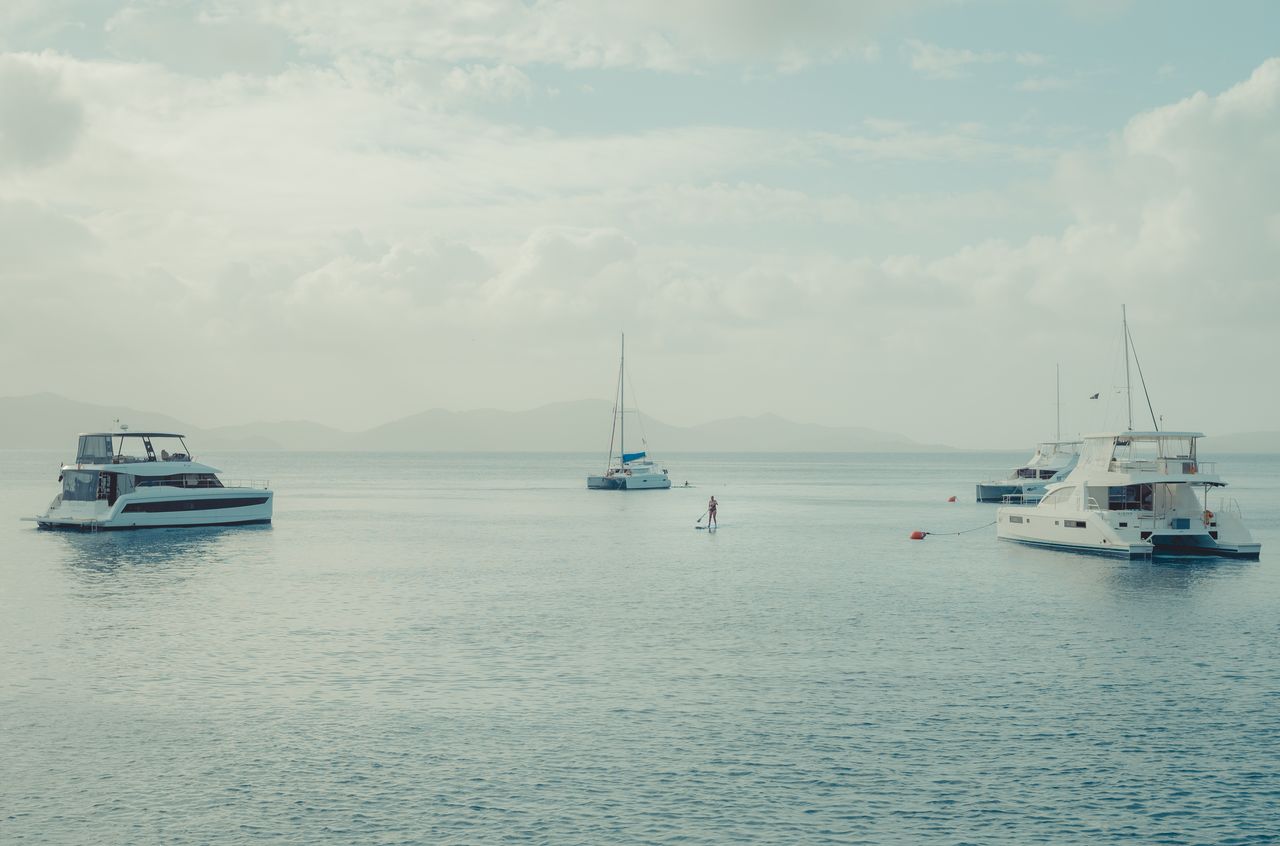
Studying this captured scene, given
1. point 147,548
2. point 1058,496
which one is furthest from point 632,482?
point 147,548

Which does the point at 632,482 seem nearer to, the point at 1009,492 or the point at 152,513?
the point at 1009,492

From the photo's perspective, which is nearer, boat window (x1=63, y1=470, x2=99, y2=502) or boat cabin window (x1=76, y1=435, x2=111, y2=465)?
boat cabin window (x1=76, y1=435, x2=111, y2=465)

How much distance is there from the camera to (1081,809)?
22.6 meters

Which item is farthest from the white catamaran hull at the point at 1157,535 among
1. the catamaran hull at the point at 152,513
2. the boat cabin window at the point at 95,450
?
the boat cabin window at the point at 95,450

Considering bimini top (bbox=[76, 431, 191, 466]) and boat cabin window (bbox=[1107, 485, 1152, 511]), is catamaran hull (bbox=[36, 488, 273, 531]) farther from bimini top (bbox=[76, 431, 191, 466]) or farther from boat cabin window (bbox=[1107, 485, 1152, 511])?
boat cabin window (bbox=[1107, 485, 1152, 511])

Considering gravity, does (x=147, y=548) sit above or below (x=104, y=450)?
below

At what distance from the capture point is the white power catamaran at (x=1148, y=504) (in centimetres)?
6606

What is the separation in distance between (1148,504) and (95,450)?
7693 centimetres

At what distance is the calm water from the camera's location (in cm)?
2233

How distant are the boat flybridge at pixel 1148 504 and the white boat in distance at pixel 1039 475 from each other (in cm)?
5968

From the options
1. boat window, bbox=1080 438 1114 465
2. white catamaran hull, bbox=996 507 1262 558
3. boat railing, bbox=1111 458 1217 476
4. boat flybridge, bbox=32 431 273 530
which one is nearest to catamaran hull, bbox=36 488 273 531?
boat flybridge, bbox=32 431 273 530

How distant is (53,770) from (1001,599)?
41.2m

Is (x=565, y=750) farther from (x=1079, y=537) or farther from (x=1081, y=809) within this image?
(x=1079, y=537)

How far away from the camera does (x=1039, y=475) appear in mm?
134375
